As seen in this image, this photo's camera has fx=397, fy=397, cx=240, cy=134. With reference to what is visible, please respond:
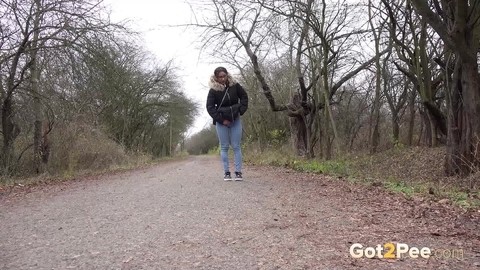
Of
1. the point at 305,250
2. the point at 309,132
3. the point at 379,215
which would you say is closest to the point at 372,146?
the point at 309,132

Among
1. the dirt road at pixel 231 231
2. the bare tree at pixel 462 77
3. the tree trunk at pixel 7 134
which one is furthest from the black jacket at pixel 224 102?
the tree trunk at pixel 7 134

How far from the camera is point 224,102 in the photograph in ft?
23.1

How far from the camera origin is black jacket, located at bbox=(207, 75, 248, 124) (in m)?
7.00

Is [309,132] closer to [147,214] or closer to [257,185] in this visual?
[257,185]

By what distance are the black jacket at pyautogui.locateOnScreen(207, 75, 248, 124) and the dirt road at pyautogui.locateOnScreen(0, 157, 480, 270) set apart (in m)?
1.63

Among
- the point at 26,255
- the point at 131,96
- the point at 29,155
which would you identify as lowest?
the point at 26,255

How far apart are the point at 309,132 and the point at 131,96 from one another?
55.7 ft

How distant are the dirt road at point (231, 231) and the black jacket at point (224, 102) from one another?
1.63m

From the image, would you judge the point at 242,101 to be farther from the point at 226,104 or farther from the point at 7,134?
the point at 7,134

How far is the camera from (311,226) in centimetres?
386

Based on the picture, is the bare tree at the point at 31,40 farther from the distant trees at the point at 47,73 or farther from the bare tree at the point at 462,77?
the bare tree at the point at 462,77

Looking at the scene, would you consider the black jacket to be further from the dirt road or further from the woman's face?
the dirt road

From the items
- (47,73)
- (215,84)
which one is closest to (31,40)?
(47,73)

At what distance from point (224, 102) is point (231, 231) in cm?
368
